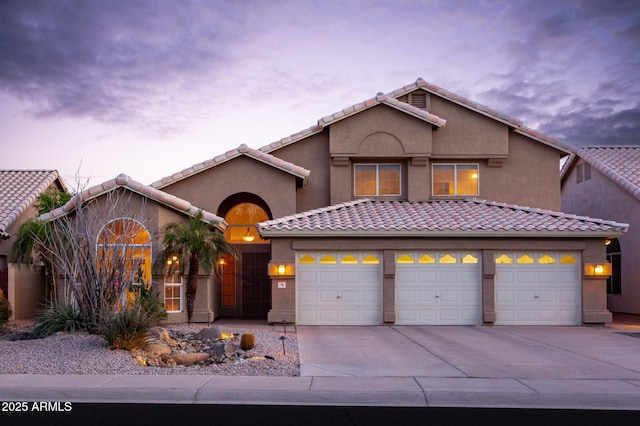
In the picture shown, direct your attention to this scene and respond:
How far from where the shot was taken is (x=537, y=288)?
19688 mm

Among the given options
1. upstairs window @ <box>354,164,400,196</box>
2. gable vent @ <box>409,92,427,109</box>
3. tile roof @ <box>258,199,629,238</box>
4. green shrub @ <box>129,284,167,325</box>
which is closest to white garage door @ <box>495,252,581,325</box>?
tile roof @ <box>258,199,629,238</box>

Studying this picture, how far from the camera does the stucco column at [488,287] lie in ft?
63.8

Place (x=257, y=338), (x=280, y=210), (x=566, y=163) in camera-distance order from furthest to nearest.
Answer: (x=566, y=163), (x=280, y=210), (x=257, y=338)

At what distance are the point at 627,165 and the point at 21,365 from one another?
22.8 m

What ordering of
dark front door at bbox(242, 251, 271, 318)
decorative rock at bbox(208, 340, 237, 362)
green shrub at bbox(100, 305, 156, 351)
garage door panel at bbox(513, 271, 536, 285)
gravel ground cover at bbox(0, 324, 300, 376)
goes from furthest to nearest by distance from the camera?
1. dark front door at bbox(242, 251, 271, 318)
2. garage door panel at bbox(513, 271, 536, 285)
3. decorative rock at bbox(208, 340, 237, 362)
4. green shrub at bbox(100, 305, 156, 351)
5. gravel ground cover at bbox(0, 324, 300, 376)

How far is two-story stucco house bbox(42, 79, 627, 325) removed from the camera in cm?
1950

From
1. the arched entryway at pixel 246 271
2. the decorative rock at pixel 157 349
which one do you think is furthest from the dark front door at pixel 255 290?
the decorative rock at pixel 157 349

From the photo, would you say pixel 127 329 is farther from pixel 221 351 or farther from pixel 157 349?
pixel 221 351

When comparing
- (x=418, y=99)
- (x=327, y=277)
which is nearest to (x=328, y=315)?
(x=327, y=277)

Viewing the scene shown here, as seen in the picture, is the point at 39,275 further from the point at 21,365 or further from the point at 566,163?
the point at 566,163

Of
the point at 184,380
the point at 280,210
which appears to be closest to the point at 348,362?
the point at 184,380

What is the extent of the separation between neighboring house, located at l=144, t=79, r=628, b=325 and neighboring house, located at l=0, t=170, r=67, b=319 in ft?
16.8

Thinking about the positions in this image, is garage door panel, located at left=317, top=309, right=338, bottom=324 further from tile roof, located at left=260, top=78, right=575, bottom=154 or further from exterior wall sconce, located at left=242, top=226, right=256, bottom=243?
tile roof, located at left=260, top=78, right=575, bottom=154

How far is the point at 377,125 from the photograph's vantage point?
22.8m
